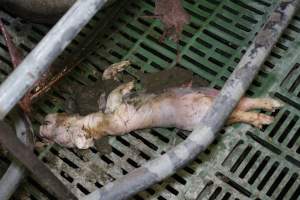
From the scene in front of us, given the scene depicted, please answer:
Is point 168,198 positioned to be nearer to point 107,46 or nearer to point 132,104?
point 132,104

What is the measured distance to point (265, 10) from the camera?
2.68 m

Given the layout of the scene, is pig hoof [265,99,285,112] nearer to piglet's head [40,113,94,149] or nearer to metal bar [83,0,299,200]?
metal bar [83,0,299,200]

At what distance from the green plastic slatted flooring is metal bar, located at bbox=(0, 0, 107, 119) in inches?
34.4

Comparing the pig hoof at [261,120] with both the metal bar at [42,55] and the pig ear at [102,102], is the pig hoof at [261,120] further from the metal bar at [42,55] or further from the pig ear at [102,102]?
the metal bar at [42,55]

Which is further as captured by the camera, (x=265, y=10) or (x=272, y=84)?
(x=265, y=10)

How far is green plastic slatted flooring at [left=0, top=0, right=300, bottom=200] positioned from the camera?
7.33 feet

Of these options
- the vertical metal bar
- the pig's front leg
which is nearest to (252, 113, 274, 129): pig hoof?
the pig's front leg

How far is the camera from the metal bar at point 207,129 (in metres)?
1.93

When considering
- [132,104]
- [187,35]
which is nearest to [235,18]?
[187,35]

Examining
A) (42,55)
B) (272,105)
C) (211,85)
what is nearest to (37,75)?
(42,55)

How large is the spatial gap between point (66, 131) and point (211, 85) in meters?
0.86

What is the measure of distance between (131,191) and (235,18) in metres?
1.36

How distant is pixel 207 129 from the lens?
202 cm

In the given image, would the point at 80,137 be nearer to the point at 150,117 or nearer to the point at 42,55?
the point at 150,117
